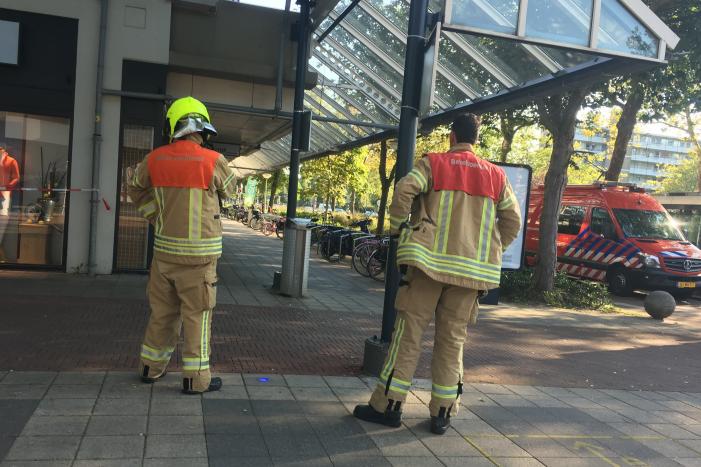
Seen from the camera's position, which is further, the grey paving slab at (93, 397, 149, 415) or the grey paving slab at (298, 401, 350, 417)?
the grey paving slab at (298, 401, 350, 417)

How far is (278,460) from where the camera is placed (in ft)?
10.6

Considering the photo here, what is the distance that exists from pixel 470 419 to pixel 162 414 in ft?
6.85

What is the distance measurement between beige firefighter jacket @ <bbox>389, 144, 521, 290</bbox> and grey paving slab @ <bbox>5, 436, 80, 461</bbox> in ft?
6.99

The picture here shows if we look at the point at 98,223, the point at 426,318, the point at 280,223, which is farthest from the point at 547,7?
the point at 280,223

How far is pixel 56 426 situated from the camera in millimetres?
3404

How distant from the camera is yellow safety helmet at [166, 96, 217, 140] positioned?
13.5 ft

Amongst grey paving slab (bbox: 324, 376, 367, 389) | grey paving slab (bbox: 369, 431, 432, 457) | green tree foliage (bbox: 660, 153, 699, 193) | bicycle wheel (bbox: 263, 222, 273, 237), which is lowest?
grey paving slab (bbox: 369, 431, 432, 457)

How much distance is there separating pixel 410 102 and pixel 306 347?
2.61 m

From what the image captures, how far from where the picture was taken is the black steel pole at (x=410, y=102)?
4871 mm

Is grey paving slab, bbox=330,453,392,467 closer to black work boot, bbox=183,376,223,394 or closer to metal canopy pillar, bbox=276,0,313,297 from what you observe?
black work boot, bbox=183,376,223,394

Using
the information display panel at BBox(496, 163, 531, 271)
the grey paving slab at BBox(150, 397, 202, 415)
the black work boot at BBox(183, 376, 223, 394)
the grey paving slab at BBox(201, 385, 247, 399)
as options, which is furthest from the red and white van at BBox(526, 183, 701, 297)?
the grey paving slab at BBox(150, 397, 202, 415)

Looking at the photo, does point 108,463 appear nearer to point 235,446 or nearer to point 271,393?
point 235,446

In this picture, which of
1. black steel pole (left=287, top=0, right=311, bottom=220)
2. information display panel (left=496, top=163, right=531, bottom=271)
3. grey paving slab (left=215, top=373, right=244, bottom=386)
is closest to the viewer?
grey paving slab (left=215, top=373, right=244, bottom=386)

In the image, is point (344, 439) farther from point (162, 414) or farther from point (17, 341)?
point (17, 341)
